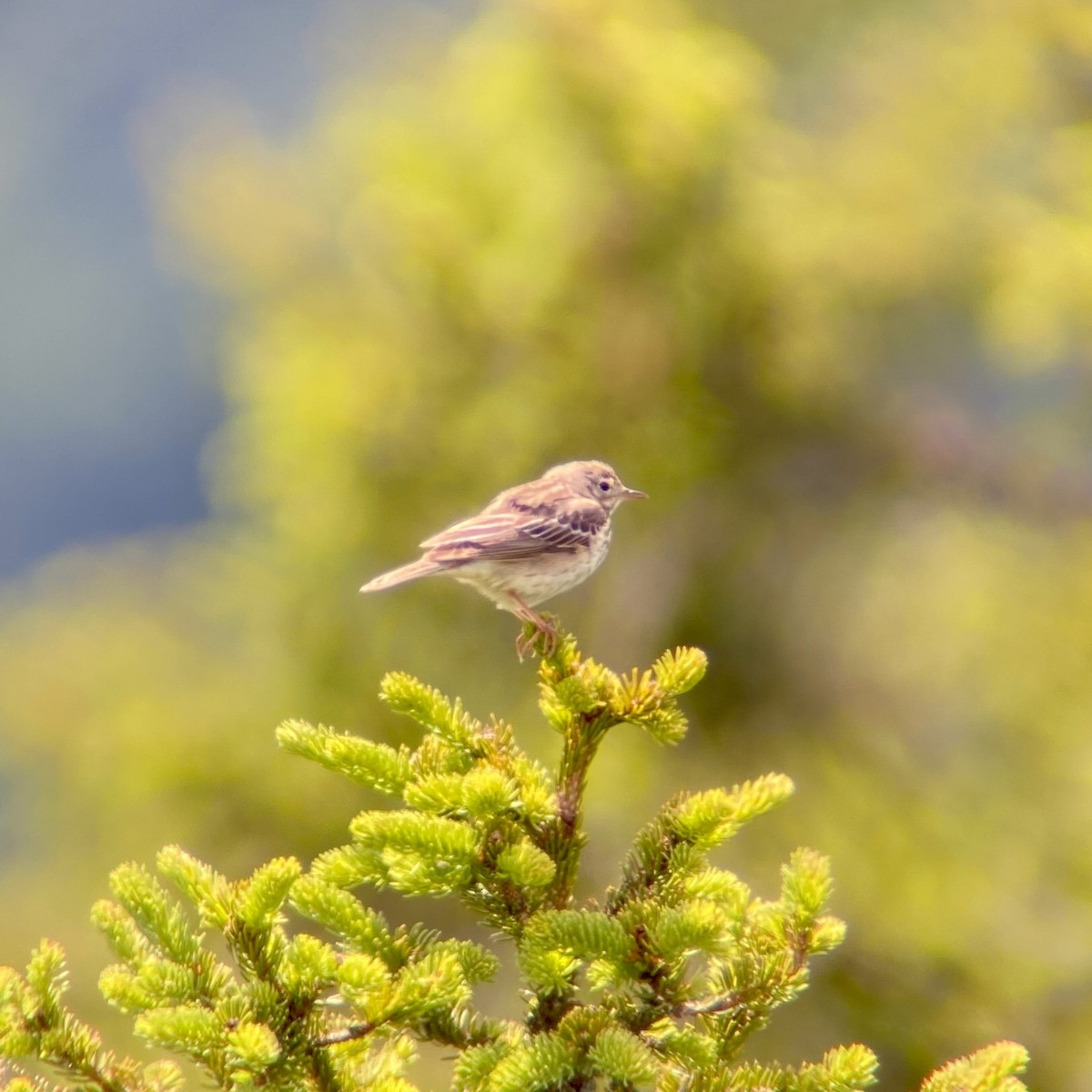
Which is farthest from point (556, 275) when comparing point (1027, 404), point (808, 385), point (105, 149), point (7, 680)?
point (105, 149)

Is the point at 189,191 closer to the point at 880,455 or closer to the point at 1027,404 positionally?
the point at 880,455

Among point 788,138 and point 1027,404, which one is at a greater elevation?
point 1027,404

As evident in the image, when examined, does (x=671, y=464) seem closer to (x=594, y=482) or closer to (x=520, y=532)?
(x=594, y=482)

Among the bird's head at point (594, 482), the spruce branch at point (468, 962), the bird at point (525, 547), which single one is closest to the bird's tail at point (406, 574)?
the bird at point (525, 547)

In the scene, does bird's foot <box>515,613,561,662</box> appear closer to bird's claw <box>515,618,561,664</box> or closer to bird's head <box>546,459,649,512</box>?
bird's claw <box>515,618,561,664</box>

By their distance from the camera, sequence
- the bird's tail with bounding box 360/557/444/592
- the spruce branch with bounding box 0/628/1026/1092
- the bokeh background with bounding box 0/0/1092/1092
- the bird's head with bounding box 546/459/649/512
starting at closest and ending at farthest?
the spruce branch with bounding box 0/628/1026/1092 → the bird's tail with bounding box 360/557/444/592 → the bird's head with bounding box 546/459/649/512 → the bokeh background with bounding box 0/0/1092/1092

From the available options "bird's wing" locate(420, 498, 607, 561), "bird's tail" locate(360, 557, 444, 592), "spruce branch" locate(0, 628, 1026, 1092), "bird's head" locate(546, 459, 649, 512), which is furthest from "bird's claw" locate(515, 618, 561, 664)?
"bird's head" locate(546, 459, 649, 512)

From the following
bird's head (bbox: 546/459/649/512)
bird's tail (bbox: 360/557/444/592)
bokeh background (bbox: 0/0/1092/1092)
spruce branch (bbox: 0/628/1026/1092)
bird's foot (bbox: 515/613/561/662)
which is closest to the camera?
spruce branch (bbox: 0/628/1026/1092)

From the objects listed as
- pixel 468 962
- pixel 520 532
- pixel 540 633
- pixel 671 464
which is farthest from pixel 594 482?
pixel 468 962
